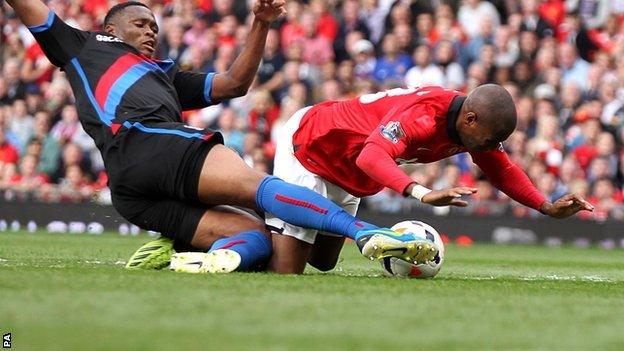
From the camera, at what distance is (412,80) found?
16.2 m

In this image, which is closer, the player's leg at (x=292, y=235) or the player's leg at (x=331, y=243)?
the player's leg at (x=292, y=235)

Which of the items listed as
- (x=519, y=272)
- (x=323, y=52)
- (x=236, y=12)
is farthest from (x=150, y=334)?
(x=236, y=12)

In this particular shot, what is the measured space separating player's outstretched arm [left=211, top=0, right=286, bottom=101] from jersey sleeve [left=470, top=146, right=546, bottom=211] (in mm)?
1584

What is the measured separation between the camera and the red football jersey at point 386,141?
23.2 ft

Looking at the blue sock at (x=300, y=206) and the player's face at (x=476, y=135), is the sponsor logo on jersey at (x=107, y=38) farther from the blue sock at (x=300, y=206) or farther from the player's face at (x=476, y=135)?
the player's face at (x=476, y=135)

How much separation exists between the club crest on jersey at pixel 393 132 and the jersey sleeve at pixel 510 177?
38.8 inches

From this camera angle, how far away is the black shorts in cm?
743

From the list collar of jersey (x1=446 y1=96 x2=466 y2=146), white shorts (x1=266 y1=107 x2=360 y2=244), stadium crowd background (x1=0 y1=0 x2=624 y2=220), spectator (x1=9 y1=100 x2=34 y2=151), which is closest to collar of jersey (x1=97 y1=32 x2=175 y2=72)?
white shorts (x1=266 y1=107 x2=360 y2=244)

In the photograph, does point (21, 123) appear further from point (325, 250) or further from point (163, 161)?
point (163, 161)

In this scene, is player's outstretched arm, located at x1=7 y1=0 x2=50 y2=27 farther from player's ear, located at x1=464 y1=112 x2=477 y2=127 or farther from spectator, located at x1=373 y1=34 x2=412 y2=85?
spectator, located at x1=373 y1=34 x2=412 y2=85

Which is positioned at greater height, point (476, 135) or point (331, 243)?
point (476, 135)

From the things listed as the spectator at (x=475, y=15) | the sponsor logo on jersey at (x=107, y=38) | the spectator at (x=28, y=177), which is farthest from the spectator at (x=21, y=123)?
the sponsor logo on jersey at (x=107, y=38)

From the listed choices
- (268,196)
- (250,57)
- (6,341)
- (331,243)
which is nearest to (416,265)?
(331,243)

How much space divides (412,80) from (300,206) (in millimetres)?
9049
